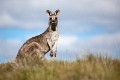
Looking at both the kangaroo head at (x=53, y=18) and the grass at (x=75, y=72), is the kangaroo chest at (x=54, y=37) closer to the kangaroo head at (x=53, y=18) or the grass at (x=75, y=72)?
the kangaroo head at (x=53, y=18)

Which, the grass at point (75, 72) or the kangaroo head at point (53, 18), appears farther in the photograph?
the kangaroo head at point (53, 18)

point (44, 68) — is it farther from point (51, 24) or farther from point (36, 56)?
point (51, 24)

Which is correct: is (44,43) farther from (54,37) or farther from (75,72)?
(75,72)

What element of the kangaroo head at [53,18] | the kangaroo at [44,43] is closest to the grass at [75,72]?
the kangaroo at [44,43]

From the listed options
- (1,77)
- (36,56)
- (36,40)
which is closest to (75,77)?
(1,77)

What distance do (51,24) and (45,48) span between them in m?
1.42

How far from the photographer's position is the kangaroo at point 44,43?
18500mm

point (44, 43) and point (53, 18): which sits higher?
point (53, 18)

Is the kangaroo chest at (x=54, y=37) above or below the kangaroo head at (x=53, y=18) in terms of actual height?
below

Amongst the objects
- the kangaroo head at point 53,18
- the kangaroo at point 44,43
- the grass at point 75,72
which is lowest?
the grass at point 75,72

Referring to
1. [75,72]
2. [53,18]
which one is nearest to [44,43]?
[53,18]

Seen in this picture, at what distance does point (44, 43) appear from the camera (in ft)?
61.4

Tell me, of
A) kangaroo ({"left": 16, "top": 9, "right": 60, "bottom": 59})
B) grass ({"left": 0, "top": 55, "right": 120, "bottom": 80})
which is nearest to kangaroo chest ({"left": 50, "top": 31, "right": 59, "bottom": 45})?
kangaroo ({"left": 16, "top": 9, "right": 60, "bottom": 59})

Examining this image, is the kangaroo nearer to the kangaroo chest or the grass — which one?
the kangaroo chest
